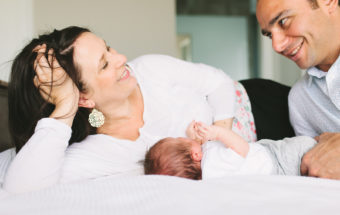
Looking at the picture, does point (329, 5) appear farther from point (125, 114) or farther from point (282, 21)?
point (125, 114)

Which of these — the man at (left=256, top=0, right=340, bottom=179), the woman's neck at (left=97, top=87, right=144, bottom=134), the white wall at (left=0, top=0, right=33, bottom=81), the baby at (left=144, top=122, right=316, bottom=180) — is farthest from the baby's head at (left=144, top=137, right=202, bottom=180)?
the white wall at (left=0, top=0, right=33, bottom=81)

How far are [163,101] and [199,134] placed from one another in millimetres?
259

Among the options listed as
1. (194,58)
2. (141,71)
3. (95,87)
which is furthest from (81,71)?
(194,58)

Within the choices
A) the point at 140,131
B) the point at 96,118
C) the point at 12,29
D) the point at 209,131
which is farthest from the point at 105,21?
the point at 209,131

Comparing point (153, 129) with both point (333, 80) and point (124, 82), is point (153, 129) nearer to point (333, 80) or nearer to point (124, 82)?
point (124, 82)

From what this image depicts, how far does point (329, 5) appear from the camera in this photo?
1413mm

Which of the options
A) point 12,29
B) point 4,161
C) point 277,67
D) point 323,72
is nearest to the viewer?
point 4,161

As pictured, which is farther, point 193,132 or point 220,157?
point 193,132

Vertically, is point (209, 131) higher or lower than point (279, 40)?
lower

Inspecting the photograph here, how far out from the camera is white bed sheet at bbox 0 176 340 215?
0.78m

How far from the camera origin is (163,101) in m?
1.52

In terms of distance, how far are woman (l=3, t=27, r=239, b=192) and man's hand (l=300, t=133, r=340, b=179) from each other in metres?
0.42

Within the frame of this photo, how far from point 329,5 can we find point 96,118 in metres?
1.19

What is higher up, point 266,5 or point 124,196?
point 266,5
